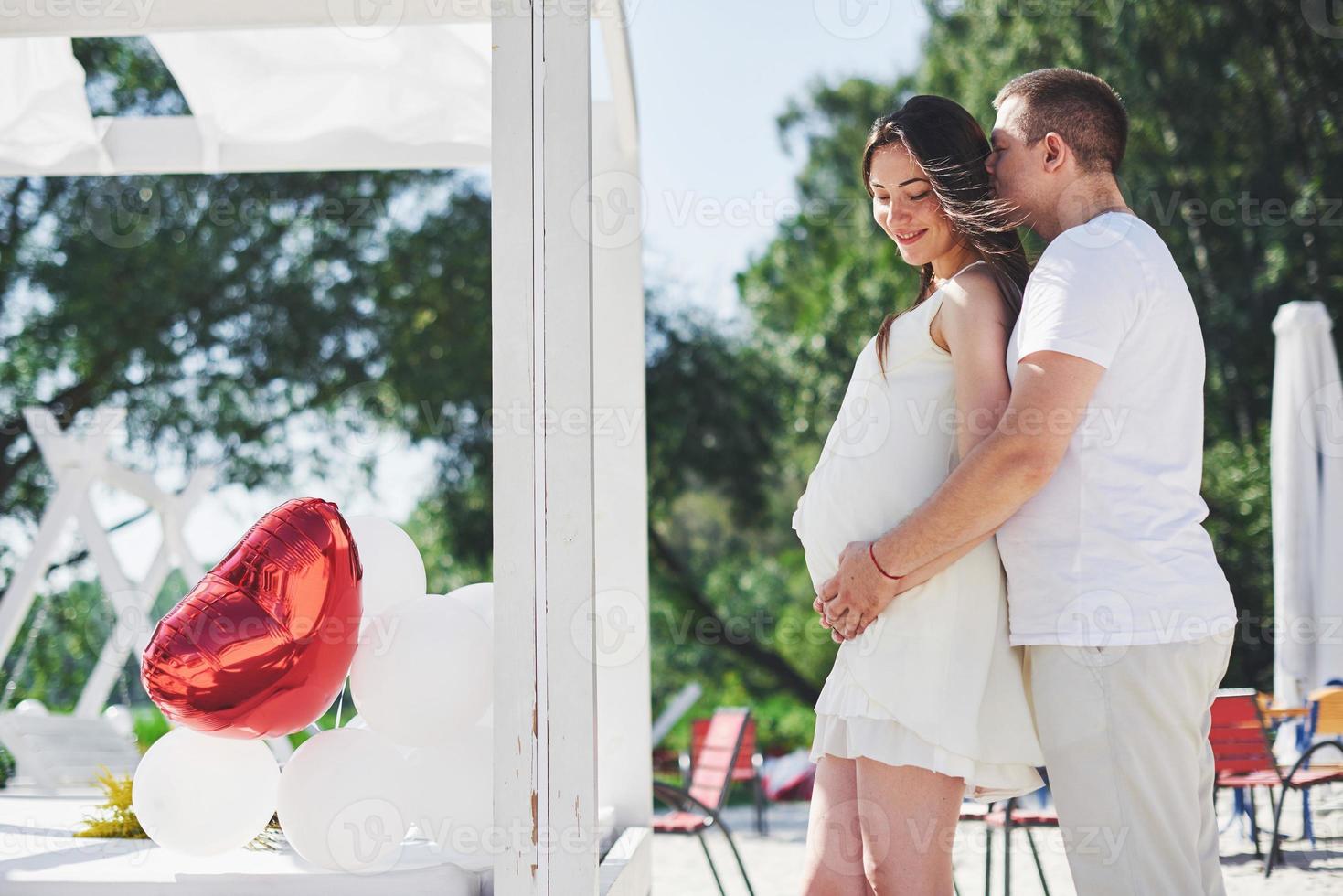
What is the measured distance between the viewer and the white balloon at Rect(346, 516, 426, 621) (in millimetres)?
2635

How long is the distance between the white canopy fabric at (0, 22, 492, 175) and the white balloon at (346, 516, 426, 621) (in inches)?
66.3

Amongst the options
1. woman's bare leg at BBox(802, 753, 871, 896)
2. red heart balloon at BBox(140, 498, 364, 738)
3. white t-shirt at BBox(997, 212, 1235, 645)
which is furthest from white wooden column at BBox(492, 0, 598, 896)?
white t-shirt at BBox(997, 212, 1235, 645)

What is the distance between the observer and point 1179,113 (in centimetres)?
1163

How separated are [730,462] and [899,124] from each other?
437 inches

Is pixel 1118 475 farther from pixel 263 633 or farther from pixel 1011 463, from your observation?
pixel 263 633

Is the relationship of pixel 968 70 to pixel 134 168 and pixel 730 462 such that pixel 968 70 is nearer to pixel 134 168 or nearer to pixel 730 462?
pixel 730 462

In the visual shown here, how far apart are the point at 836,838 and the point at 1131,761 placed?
1.61ft

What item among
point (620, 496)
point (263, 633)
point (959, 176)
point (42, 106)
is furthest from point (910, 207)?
point (42, 106)

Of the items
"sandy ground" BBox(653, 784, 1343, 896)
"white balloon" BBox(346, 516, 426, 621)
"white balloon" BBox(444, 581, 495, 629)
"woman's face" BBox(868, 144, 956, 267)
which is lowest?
"sandy ground" BBox(653, 784, 1343, 896)

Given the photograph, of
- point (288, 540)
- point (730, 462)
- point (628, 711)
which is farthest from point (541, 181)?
point (730, 462)

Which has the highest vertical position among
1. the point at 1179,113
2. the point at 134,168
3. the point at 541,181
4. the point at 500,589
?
the point at 1179,113

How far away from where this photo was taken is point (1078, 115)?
1997 millimetres

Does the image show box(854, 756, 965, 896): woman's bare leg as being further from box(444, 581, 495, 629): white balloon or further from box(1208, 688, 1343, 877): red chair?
box(1208, 688, 1343, 877): red chair

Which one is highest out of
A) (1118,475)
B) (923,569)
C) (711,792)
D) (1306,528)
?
(1118,475)
